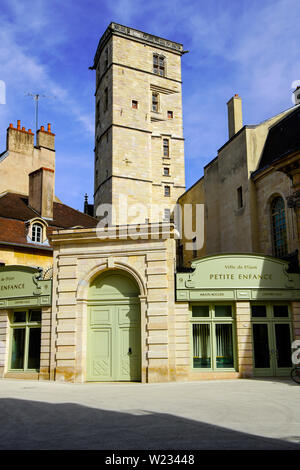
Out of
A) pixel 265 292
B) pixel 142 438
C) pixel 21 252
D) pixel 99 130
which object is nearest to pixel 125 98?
pixel 99 130

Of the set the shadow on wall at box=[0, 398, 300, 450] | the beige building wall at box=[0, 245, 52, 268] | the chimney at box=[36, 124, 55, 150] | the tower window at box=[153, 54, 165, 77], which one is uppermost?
the tower window at box=[153, 54, 165, 77]

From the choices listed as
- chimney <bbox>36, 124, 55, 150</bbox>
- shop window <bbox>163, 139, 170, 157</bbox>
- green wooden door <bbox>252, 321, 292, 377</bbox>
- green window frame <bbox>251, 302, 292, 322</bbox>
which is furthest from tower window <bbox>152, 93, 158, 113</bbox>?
green wooden door <bbox>252, 321, 292, 377</bbox>

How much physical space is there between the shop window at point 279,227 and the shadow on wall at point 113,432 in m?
13.7

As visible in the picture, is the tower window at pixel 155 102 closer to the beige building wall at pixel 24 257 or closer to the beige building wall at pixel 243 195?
the beige building wall at pixel 243 195

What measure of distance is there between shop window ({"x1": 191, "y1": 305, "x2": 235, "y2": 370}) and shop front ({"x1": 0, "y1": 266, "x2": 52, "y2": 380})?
475cm

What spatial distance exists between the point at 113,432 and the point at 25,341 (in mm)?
10193

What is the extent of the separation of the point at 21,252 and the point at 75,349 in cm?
784

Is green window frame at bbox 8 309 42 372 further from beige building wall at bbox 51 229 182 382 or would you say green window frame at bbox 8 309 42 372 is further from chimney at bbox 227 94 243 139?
chimney at bbox 227 94 243 139

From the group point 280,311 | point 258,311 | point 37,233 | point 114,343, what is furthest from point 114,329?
point 37,233

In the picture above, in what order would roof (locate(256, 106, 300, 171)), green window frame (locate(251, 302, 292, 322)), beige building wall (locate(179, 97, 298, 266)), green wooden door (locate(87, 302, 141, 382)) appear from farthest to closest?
beige building wall (locate(179, 97, 298, 266))
roof (locate(256, 106, 300, 171))
green window frame (locate(251, 302, 292, 322))
green wooden door (locate(87, 302, 141, 382))

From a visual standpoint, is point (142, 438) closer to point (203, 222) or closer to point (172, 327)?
point (172, 327)

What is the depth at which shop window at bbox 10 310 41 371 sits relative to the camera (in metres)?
15.7

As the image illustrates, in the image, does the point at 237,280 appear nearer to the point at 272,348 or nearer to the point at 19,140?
the point at 272,348
